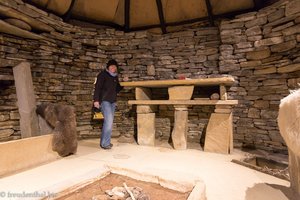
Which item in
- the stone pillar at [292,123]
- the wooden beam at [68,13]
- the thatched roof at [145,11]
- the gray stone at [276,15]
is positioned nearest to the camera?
the stone pillar at [292,123]

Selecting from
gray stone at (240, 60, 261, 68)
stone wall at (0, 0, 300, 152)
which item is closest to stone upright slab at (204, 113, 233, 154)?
stone wall at (0, 0, 300, 152)

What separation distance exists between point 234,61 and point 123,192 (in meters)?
3.66

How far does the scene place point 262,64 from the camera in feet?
13.7

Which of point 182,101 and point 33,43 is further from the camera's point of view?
point 33,43

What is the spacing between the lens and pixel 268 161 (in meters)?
3.45

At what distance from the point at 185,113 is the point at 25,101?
294 cm

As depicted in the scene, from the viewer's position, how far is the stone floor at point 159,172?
2164mm

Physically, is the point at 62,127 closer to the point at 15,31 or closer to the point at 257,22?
the point at 15,31

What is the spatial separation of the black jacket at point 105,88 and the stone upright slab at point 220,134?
6.57ft

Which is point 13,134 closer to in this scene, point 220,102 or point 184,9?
point 220,102

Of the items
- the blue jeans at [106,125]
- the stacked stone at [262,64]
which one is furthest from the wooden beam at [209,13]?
the blue jeans at [106,125]

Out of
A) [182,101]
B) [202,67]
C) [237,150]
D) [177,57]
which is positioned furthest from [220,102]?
[177,57]

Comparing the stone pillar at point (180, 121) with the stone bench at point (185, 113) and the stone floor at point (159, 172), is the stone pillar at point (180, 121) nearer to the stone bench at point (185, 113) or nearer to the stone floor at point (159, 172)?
the stone bench at point (185, 113)

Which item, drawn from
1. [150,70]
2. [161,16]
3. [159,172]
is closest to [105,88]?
[150,70]
